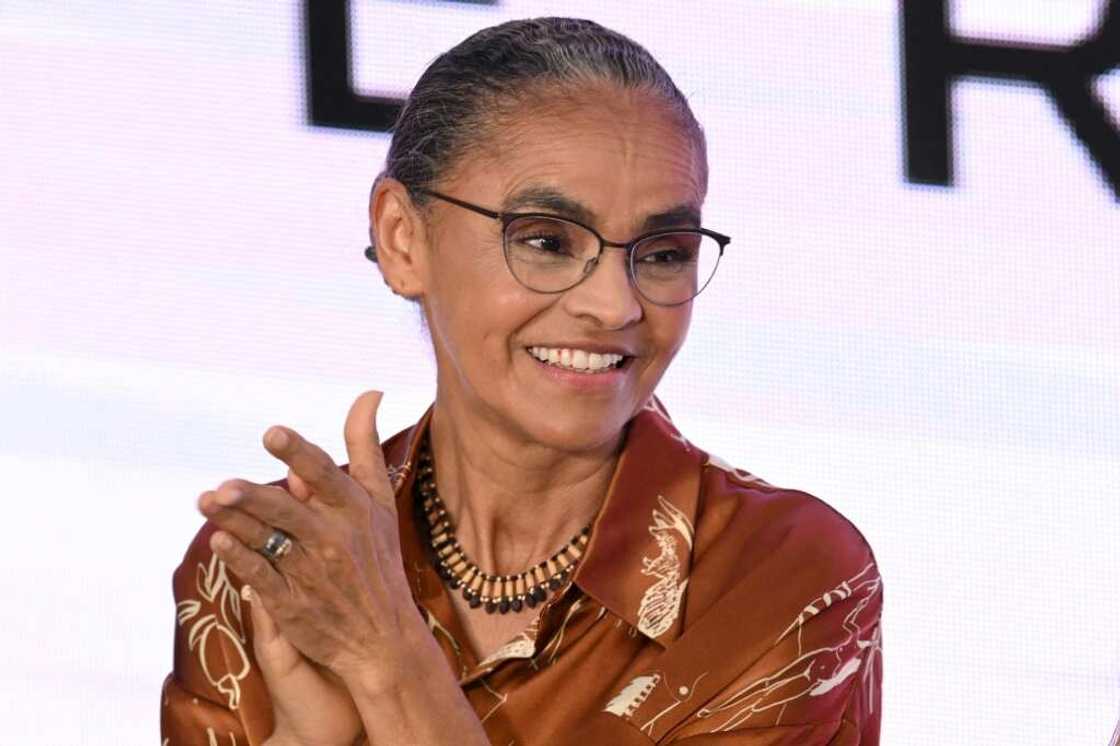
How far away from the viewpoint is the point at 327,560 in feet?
4.37

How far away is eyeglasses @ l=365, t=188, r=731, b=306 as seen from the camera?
1.51 meters

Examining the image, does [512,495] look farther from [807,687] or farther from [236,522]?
[236,522]

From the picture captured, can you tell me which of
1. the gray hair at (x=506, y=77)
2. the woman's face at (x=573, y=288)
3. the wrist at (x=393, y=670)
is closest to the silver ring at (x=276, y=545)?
the wrist at (x=393, y=670)

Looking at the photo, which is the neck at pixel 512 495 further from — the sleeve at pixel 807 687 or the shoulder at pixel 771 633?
the sleeve at pixel 807 687

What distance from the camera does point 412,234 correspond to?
1.64m

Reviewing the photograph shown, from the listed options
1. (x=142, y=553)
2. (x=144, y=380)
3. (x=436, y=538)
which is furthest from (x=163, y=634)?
(x=436, y=538)

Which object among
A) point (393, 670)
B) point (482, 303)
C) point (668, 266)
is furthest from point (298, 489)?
point (668, 266)

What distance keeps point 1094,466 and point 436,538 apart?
4.13 feet

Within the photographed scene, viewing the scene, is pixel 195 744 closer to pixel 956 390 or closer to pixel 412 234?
pixel 412 234

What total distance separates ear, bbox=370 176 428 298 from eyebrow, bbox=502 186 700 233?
122 millimetres

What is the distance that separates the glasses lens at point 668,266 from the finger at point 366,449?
0.26m

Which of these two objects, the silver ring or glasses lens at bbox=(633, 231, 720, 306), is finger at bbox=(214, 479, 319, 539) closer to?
the silver ring

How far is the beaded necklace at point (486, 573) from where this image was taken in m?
1.63

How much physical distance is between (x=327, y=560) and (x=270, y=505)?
0.07 metres
